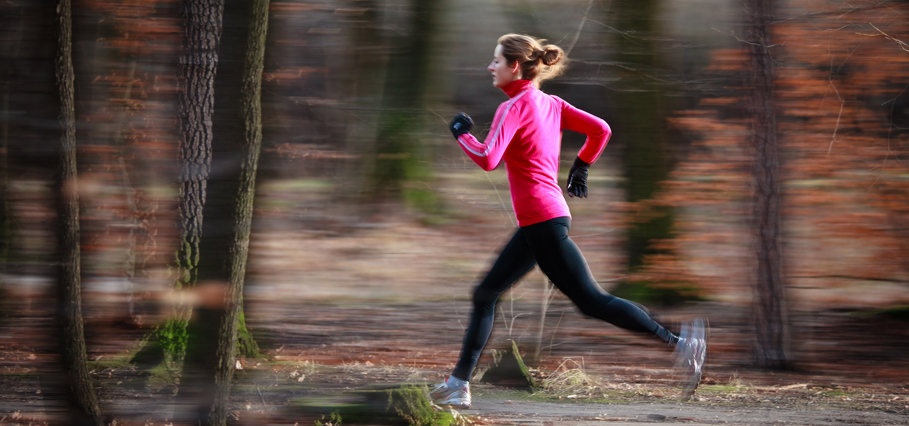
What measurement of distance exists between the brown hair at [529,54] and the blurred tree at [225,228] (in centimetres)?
114

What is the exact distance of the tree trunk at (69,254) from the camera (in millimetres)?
3656

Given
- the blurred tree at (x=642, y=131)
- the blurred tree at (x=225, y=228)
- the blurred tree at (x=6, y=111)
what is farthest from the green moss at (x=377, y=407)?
the blurred tree at (x=642, y=131)

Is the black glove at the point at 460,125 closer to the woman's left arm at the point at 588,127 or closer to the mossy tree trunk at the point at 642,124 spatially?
the woman's left arm at the point at 588,127

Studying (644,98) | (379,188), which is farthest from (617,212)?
(379,188)

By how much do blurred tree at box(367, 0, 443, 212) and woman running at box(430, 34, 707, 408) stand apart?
4.59 metres

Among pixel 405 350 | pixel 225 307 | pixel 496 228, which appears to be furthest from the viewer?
pixel 496 228

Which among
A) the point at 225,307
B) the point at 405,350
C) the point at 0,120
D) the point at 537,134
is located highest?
the point at 537,134

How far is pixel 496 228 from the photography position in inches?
385

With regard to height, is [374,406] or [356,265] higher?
[374,406]

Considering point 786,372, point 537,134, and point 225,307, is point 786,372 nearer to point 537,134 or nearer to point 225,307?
point 537,134

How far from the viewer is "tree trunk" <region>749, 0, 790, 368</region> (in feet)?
21.6

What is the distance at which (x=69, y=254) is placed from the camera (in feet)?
12.0

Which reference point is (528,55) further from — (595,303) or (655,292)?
(655,292)

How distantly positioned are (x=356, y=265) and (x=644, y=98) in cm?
556
